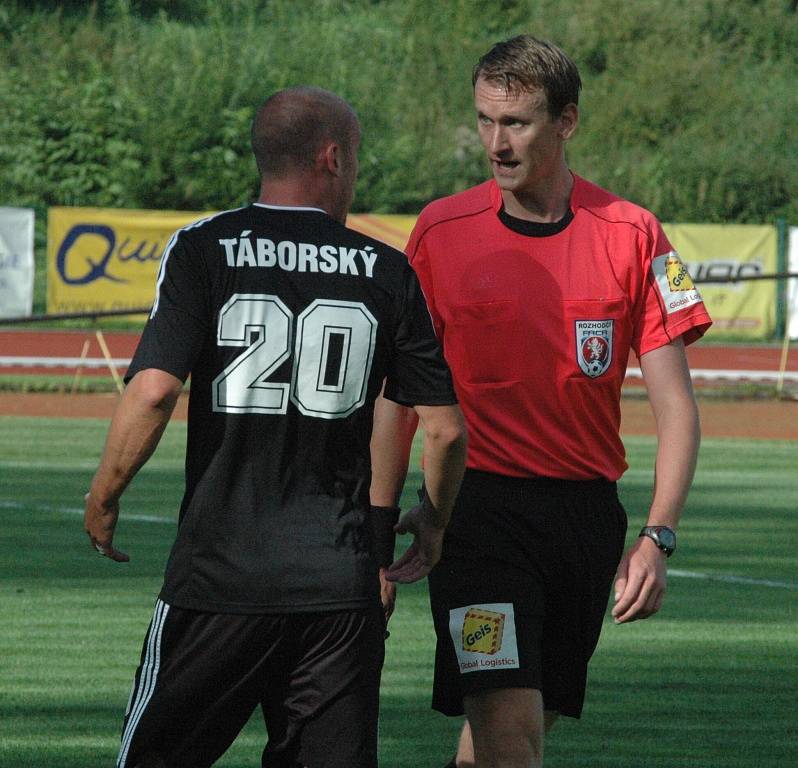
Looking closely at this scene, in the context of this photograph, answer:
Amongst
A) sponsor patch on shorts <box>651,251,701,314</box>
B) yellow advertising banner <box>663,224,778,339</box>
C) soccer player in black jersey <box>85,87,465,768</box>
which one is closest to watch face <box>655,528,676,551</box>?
sponsor patch on shorts <box>651,251,701,314</box>

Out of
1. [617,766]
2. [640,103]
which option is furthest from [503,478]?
[640,103]

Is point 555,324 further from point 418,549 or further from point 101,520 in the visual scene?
point 101,520

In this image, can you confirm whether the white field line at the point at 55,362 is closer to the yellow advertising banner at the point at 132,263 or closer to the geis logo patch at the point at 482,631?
the yellow advertising banner at the point at 132,263

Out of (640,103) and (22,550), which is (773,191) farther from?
(22,550)

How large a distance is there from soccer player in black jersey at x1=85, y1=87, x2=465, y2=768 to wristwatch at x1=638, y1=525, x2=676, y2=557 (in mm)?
707

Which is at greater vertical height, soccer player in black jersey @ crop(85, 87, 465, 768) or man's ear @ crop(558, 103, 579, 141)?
man's ear @ crop(558, 103, 579, 141)

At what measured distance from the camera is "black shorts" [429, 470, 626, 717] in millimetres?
4465

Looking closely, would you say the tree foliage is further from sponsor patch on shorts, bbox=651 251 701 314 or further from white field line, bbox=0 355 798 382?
sponsor patch on shorts, bbox=651 251 701 314

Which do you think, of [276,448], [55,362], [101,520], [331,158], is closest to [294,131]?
[331,158]

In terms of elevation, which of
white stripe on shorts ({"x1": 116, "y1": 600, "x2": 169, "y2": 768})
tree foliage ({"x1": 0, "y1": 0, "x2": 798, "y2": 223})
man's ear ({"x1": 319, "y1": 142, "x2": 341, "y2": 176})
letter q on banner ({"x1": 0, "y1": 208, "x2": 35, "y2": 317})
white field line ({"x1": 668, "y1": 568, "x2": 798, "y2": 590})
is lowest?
tree foliage ({"x1": 0, "y1": 0, "x2": 798, "y2": 223})

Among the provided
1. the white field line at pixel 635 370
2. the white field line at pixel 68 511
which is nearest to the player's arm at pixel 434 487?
the white field line at pixel 68 511

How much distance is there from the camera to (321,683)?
3814 mm

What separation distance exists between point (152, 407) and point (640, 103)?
44309 mm

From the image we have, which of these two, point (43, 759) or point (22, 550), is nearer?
point (43, 759)
